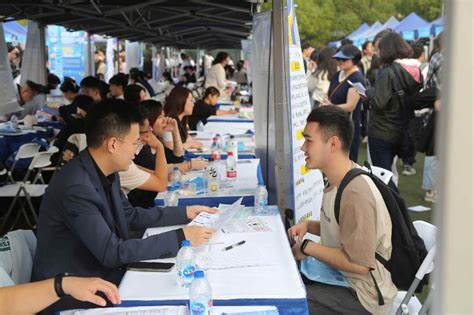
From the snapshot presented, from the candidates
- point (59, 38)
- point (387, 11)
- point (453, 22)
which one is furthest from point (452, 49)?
point (387, 11)

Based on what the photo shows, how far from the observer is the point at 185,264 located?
2.13 m

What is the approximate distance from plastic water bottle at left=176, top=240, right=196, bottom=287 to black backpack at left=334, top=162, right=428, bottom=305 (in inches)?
27.2

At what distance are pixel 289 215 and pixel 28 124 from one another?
4.85m

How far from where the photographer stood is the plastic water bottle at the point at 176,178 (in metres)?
3.80

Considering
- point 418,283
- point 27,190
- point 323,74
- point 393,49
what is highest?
point 393,49

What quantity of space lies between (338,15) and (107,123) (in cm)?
3840

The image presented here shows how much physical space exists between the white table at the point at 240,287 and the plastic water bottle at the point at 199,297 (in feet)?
0.39

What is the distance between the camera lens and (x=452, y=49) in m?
0.80

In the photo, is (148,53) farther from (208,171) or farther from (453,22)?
(453,22)

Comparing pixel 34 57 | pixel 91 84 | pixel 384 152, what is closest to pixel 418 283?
pixel 384 152

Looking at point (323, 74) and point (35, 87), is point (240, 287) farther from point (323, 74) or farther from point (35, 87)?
point (35, 87)

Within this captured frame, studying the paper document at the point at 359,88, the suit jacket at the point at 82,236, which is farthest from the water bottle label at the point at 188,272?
the paper document at the point at 359,88

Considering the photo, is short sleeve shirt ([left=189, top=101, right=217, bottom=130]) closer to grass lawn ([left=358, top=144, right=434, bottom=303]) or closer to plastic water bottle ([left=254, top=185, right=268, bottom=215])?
grass lawn ([left=358, top=144, right=434, bottom=303])

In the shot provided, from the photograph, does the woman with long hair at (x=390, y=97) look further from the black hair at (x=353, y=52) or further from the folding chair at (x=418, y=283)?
the folding chair at (x=418, y=283)
